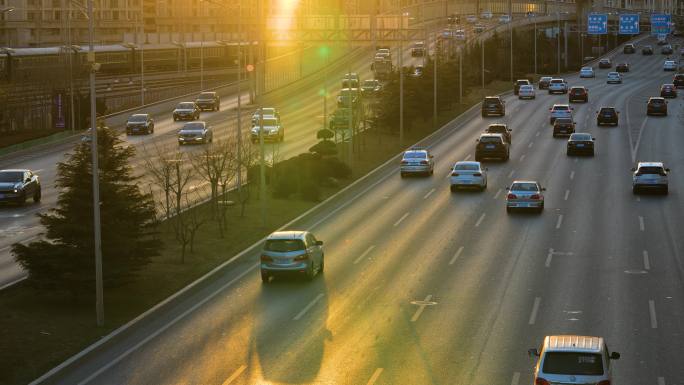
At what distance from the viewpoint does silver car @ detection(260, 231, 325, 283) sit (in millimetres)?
→ 35094

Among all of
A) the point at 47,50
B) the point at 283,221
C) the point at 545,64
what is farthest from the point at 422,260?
the point at 545,64

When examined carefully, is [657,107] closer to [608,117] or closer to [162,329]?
[608,117]

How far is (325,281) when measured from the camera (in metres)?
35.9

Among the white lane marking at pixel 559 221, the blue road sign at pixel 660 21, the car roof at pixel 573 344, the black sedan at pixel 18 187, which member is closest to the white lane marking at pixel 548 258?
the white lane marking at pixel 559 221

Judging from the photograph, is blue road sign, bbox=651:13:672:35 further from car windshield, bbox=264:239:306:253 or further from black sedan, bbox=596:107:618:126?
car windshield, bbox=264:239:306:253

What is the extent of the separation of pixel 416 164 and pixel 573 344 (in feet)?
138

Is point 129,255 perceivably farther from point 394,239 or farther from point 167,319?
point 394,239

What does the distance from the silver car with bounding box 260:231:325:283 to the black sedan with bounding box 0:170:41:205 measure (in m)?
19.8

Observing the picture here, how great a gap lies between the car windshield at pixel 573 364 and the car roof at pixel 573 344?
85 millimetres

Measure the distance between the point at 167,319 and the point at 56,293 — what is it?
3.75 m

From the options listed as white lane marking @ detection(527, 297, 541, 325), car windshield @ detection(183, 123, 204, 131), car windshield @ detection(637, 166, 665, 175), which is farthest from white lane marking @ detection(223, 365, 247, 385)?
car windshield @ detection(183, 123, 204, 131)

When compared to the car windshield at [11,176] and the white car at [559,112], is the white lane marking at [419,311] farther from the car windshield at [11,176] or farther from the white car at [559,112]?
the white car at [559,112]

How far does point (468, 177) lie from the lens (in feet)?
185

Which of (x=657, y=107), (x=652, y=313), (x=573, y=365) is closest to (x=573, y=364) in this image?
(x=573, y=365)
